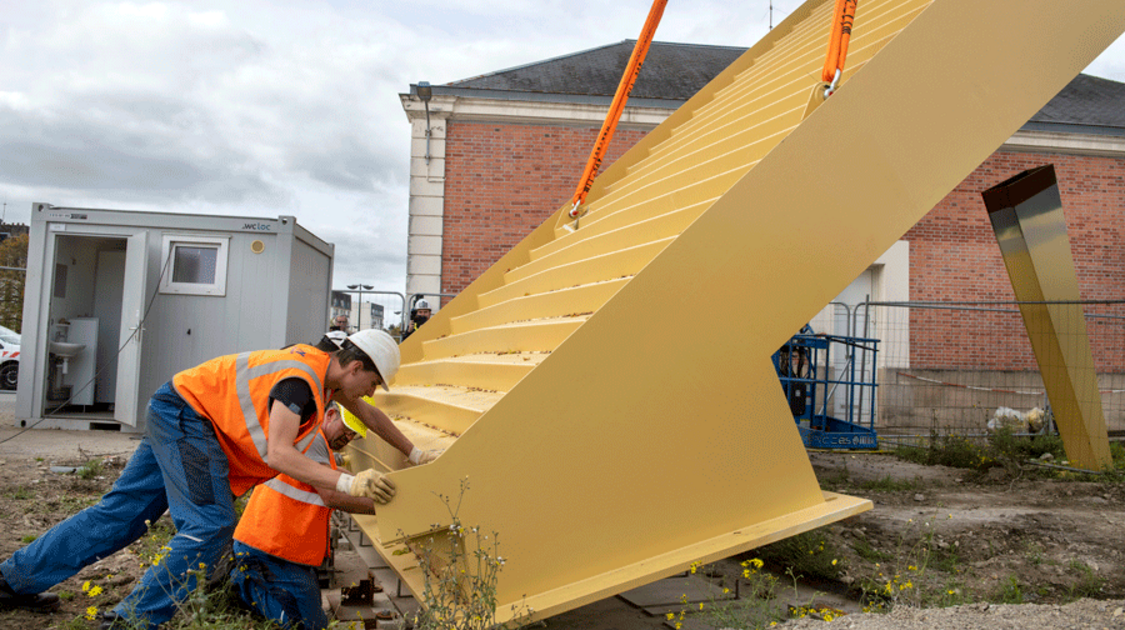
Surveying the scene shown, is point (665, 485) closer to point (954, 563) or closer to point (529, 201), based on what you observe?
point (954, 563)

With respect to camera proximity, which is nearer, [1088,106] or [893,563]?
[893,563]

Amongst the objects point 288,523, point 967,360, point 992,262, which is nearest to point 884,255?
point 992,262

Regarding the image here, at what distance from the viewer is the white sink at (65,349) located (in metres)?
9.16

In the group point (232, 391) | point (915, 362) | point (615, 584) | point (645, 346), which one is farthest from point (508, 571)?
point (915, 362)

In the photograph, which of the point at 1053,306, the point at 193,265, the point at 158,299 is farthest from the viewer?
the point at 193,265

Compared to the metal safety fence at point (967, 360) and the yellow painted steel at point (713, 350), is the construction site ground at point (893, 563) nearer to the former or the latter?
the yellow painted steel at point (713, 350)

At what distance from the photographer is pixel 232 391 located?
2936 millimetres

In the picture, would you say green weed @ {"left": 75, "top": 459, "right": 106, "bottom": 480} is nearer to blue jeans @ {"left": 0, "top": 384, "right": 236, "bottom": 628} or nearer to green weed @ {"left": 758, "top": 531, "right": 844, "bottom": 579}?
blue jeans @ {"left": 0, "top": 384, "right": 236, "bottom": 628}

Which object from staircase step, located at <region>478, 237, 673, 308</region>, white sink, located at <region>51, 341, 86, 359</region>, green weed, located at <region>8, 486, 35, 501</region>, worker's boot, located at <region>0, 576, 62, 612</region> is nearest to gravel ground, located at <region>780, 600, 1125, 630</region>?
staircase step, located at <region>478, 237, 673, 308</region>

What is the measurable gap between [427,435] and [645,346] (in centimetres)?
149

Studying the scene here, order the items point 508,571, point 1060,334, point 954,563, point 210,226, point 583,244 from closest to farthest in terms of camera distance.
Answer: point 508,571
point 954,563
point 583,244
point 1060,334
point 210,226

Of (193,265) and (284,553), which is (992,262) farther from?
(284,553)

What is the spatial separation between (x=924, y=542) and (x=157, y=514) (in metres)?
4.38

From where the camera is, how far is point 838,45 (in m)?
3.52
